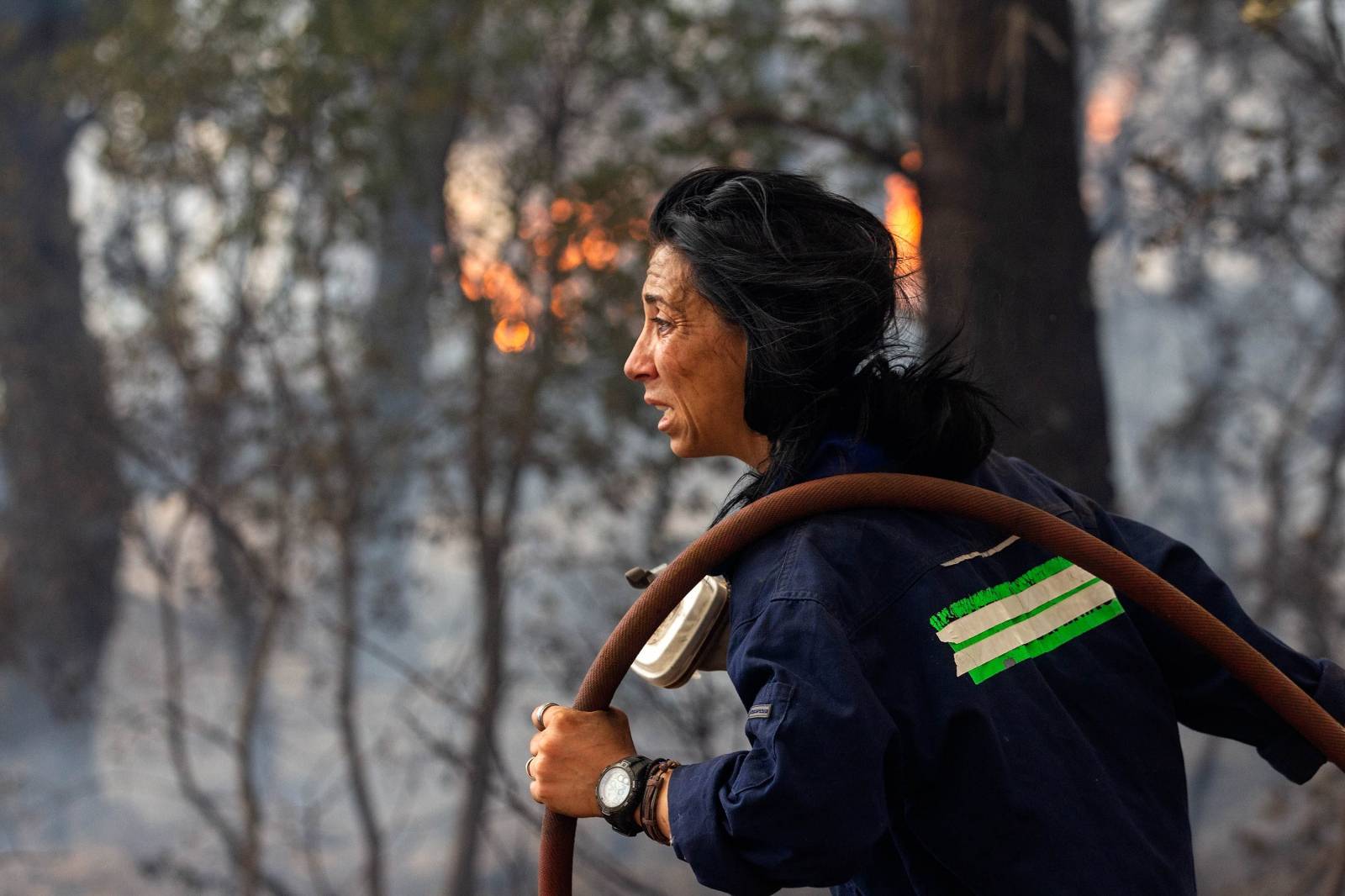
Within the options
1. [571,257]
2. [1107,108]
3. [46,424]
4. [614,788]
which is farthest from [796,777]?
[1107,108]

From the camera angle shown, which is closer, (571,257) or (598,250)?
(598,250)

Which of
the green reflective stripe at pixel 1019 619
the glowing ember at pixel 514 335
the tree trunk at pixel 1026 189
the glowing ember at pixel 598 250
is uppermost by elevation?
the glowing ember at pixel 598 250

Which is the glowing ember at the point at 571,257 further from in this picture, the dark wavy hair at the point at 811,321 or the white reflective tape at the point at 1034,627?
the white reflective tape at the point at 1034,627

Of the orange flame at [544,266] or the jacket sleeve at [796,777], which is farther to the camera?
the orange flame at [544,266]

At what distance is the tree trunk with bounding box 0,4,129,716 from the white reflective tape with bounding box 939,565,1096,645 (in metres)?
6.76

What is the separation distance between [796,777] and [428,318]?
588 cm

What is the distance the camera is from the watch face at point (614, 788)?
5.74 feet

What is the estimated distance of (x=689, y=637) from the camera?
1.90 m

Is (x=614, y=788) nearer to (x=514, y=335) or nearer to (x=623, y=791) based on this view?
(x=623, y=791)

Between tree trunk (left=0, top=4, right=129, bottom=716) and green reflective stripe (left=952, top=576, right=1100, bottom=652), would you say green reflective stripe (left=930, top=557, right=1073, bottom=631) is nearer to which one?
green reflective stripe (left=952, top=576, right=1100, bottom=652)

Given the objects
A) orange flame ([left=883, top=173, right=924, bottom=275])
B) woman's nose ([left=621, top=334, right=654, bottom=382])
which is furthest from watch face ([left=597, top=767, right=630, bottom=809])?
orange flame ([left=883, top=173, right=924, bottom=275])

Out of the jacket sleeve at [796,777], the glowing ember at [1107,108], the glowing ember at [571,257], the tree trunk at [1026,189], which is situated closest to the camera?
the jacket sleeve at [796,777]

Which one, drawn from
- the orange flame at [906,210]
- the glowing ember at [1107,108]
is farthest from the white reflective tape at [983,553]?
the glowing ember at [1107,108]

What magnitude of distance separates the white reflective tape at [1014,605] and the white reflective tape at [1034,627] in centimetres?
1
